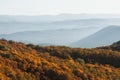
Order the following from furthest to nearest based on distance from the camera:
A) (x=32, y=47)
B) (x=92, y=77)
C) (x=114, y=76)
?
1. (x=32, y=47)
2. (x=114, y=76)
3. (x=92, y=77)

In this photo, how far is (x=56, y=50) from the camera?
51719 mm

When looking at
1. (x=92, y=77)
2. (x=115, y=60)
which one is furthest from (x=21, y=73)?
(x=115, y=60)

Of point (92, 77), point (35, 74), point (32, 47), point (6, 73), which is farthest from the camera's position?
point (32, 47)

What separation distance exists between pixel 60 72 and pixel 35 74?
261 cm

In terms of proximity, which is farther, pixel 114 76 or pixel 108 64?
pixel 108 64

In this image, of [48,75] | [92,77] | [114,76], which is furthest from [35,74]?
[114,76]

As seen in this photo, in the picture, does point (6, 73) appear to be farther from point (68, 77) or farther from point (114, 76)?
point (114, 76)

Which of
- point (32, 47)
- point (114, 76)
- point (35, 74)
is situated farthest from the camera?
point (32, 47)

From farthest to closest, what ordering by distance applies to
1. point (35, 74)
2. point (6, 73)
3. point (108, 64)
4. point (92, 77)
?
point (108, 64) < point (92, 77) < point (35, 74) < point (6, 73)

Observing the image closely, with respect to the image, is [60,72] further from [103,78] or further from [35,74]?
[103,78]

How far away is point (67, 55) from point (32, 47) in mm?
5659

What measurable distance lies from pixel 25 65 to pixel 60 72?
129 inches

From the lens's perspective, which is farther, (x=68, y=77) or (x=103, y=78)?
(x=103, y=78)

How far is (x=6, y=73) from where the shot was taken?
33.1 m
